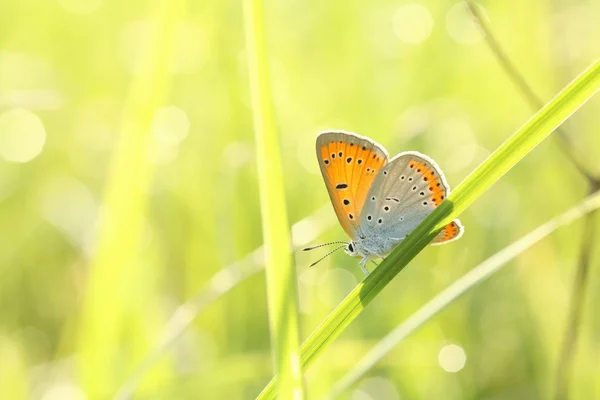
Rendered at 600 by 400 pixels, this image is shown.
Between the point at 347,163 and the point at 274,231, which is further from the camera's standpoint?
the point at 347,163

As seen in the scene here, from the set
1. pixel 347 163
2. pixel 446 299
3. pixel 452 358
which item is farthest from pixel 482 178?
pixel 452 358

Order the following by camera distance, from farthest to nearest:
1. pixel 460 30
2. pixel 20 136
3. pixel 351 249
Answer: pixel 460 30 → pixel 20 136 → pixel 351 249

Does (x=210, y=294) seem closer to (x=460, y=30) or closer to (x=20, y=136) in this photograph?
(x=20, y=136)

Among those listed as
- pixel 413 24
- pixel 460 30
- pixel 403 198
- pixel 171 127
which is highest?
pixel 413 24

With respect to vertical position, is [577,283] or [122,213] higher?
[122,213]

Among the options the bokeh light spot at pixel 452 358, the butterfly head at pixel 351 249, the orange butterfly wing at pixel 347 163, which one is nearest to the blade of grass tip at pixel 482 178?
the orange butterfly wing at pixel 347 163

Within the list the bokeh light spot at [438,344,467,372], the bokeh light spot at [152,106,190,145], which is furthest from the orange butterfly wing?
the bokeh light spot at [152,106,190,145]
